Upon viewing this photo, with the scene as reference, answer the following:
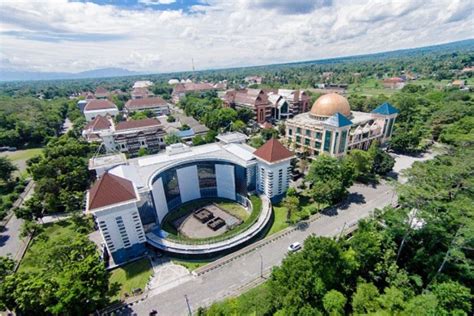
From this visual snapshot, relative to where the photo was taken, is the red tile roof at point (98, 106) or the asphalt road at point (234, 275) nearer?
the asphalt road at point (234, 275)

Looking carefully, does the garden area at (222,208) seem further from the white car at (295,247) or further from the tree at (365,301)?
the tree at (365,301)

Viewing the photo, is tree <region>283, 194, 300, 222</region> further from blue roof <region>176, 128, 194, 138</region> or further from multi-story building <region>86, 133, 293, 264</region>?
blue roof <region>176, 128, 194, 138</region>

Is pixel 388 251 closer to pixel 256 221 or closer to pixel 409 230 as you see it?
pixel 409 230

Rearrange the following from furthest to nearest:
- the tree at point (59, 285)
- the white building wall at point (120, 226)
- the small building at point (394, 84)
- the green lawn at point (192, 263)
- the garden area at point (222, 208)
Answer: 1. the small building at point (394, 84)
2. the garden area at point (222, 208)
3. the green lawn at point (192, 263)
4. the white building wall at point (120, 226)
5. the tree at point (59, 285)

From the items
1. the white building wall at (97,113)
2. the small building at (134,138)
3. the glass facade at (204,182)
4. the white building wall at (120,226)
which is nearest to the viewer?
the white building wall at (120,226)

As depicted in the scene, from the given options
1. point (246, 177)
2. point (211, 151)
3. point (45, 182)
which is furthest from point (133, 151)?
point (246, 177)

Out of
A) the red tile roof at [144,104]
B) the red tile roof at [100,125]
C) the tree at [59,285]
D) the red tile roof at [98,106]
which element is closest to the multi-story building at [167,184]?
the tree at [59,285]

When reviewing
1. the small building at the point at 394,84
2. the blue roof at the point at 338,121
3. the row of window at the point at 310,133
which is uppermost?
the blue roof at the point at 338,121
